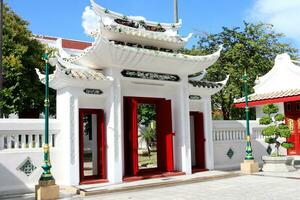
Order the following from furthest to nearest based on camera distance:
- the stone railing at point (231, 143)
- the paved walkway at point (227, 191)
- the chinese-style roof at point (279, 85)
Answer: the chinese-style roof at point (279, 85) → the stone railing at point (231, 143) → the paved walkway at point (227, 191)

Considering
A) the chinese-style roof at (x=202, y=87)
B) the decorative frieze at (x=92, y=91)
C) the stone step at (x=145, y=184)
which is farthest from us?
the chinese-style roof at (x=202, y=87)

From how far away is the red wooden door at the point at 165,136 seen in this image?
10.7 metres

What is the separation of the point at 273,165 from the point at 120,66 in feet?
19.2

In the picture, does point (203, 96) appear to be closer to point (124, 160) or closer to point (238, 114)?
point (124, 160)

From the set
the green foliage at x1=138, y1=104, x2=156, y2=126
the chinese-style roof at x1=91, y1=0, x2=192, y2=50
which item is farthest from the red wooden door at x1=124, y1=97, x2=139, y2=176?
the green foliage at x1=138, y1=104, x2=156, y2=126

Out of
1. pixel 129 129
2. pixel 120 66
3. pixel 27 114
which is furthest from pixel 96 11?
pixel 27 114

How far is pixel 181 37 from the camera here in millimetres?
11336

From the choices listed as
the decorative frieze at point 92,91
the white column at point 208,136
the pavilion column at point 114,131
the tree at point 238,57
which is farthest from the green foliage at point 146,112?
the decorative frieze at point 92,91

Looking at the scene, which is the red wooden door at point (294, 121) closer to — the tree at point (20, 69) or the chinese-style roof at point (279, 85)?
the chinese-style roof at point (279, 85)

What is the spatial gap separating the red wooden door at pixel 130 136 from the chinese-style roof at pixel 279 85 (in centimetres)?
633

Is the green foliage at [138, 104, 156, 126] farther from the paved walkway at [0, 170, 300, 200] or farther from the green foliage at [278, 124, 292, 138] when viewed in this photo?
the paved walkway at [0, 170, 300, 200]

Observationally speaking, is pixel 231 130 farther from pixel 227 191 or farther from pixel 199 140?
pixel 227 191

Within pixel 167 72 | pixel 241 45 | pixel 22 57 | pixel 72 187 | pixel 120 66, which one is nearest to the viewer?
pixel 72 187

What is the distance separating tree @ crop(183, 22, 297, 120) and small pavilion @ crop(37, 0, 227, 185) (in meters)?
6.71
